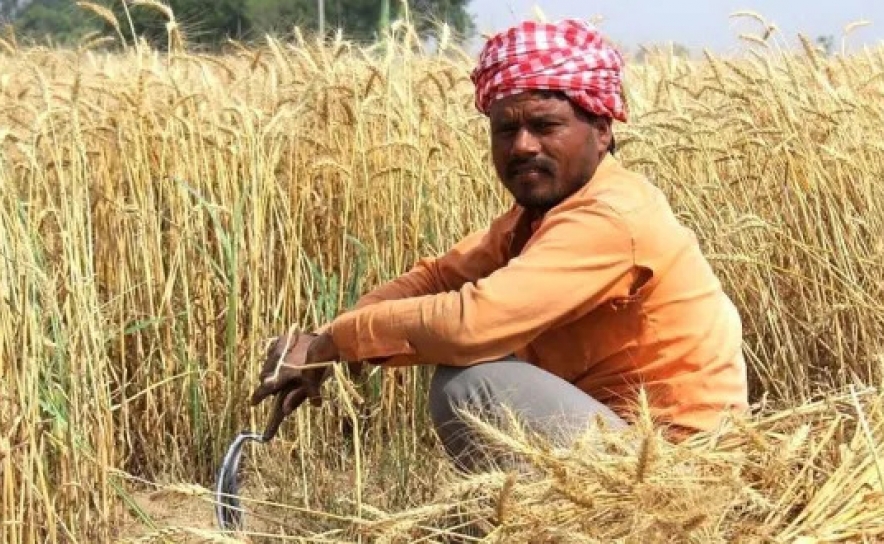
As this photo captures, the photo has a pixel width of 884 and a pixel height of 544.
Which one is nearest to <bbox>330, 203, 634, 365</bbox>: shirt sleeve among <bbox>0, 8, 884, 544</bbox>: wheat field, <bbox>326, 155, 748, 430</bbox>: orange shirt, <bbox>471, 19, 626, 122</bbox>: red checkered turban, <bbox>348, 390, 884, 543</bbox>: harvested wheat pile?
<bbox>326, 155, 748, 430</bbox>: orange shirt

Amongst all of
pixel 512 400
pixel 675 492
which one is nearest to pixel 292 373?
pixel 512 400

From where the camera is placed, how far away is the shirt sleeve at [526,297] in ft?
7.20

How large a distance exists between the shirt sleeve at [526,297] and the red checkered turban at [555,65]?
0.22 meters

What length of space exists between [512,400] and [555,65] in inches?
22.2

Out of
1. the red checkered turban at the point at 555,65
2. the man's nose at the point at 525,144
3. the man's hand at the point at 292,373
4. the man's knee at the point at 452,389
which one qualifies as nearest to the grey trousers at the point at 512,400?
the man's knee at the point at 452,389

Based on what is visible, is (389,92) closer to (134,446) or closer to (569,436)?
(134,446)

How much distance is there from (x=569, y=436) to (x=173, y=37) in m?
2.23

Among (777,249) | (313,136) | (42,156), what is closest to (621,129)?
(777,249)

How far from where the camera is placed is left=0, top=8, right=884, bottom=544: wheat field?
290cm

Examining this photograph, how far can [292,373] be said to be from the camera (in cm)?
235

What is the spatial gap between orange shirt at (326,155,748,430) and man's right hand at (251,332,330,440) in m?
0.08

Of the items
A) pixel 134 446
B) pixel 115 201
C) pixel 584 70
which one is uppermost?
pixel 584 70

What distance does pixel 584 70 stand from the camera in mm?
2359

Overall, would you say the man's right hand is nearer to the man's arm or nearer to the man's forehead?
the man's arm
